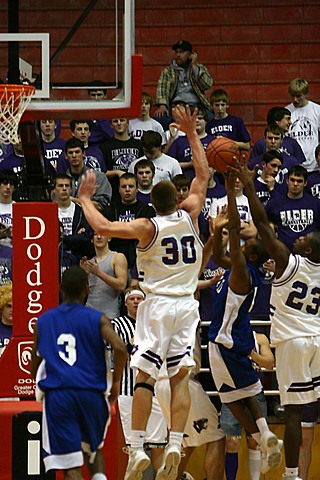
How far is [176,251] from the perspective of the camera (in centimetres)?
820

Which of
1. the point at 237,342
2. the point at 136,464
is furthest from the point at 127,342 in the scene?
the point at 136,464

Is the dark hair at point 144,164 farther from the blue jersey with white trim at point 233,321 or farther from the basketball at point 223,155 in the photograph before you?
the basketball at point 223,155

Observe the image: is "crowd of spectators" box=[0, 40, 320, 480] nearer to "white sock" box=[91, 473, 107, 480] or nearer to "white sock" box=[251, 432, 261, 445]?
"white sock" box=[251, 432, 261, 445]

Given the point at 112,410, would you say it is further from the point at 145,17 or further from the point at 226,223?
the point at 145,17

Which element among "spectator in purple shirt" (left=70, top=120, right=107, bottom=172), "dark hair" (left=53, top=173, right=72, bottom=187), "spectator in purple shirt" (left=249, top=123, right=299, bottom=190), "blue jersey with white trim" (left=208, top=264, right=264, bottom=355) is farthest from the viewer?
"spectator in purple shirt" (left=249, top=123, right=299, bottom=190)

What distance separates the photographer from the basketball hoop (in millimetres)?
8562

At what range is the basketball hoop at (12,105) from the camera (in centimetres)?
856

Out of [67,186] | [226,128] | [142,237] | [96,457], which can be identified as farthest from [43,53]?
[226,128]

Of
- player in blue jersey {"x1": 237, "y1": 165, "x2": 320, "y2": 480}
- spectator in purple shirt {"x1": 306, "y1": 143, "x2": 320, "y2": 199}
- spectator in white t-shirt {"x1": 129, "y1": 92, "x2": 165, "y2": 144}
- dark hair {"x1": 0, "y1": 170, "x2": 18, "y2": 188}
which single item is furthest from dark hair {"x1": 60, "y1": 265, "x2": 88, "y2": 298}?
spectator in white t-shirt {"x1": 129, "y1": 92, "x2": 165, "y2": 144}

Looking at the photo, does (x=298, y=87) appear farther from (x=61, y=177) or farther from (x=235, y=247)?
(x=235, y=247)

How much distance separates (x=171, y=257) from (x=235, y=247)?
53 cm

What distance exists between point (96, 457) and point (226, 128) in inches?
296

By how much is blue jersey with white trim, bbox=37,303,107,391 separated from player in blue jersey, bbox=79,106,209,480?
1.06m

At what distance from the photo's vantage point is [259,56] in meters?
16.2
